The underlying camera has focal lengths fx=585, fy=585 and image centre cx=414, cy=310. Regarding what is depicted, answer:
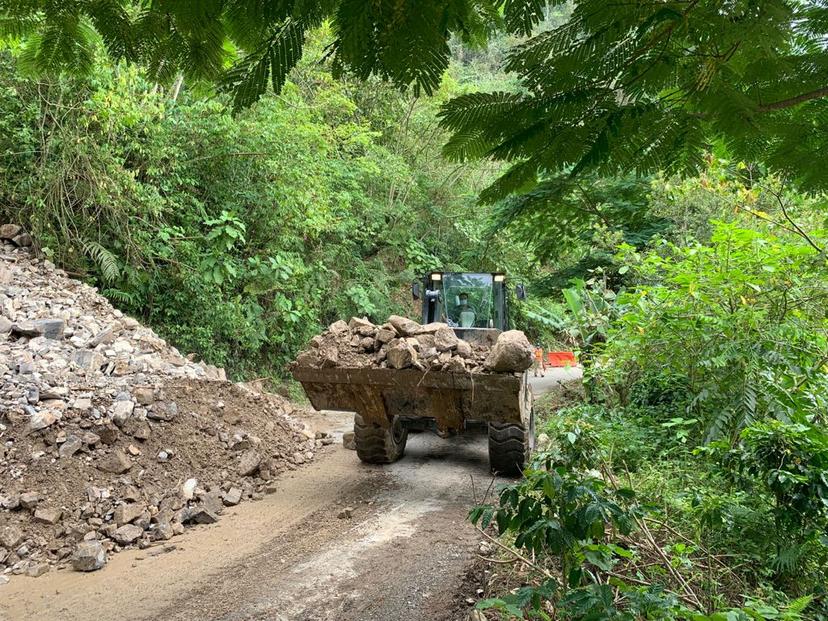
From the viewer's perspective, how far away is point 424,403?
19.1ft

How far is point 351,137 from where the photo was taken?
1467cm

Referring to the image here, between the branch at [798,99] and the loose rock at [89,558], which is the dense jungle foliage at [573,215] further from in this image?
the loose rock at [89,558]

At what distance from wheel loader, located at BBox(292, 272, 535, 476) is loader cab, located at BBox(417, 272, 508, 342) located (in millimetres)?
751

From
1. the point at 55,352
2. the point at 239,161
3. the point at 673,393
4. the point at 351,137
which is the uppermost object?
the point at 351,137

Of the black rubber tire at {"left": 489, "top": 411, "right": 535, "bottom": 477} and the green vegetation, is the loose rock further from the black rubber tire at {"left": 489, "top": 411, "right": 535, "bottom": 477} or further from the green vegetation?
the black rubber tire at {"left": 489, "top": 411, "right": 535, "bottom": 477}

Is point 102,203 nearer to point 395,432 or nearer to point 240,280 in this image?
point 240,280

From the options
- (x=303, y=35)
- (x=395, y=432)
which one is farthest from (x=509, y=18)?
(x=395, y=432)

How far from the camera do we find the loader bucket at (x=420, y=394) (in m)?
5.47

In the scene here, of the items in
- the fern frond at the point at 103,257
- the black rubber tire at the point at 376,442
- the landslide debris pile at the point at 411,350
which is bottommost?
the black rubber tire at the point at 376,442

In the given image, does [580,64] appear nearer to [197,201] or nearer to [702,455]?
[702,455]

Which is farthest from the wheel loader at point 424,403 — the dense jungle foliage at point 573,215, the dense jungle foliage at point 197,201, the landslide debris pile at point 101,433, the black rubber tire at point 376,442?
the dense jungle foliage at point 197,201

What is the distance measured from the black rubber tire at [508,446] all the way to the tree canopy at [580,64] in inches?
183

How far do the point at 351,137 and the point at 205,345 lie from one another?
704 cm

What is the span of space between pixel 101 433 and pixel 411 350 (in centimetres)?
325
